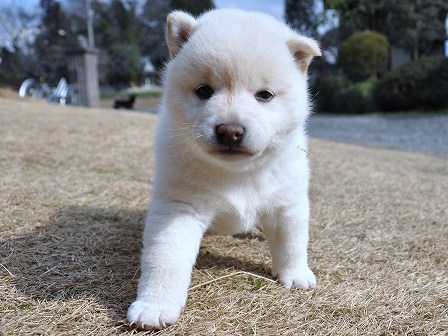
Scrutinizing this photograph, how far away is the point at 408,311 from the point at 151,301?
121 cm

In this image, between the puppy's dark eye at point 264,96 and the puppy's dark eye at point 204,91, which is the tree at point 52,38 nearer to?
the puppy's dark eye at point 204,91

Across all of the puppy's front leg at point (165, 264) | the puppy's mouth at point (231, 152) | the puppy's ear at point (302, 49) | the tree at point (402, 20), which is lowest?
the puppy's front leg at point (165, 264)

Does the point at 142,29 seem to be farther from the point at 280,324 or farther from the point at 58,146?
the point at 280,324

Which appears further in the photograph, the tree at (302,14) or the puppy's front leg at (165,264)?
the tree at (302,14)

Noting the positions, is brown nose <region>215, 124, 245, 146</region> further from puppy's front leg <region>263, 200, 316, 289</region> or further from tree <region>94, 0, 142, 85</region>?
tree <region>94, 0, 142, 85</region>

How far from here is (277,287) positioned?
2.27 meters

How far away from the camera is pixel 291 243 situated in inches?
91.0

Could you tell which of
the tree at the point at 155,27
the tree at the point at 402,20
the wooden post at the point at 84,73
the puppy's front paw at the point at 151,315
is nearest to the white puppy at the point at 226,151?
the puppy's front paw at the point at 151,315

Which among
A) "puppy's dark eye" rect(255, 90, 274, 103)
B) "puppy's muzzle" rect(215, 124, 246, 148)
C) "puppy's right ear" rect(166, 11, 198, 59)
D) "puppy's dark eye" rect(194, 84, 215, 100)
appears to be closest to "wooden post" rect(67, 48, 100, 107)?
"puppy's right ear" rect(166, 11, 198, 59)

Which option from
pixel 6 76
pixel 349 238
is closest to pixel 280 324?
pixel 349 238

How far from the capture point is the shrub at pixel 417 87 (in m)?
17.3

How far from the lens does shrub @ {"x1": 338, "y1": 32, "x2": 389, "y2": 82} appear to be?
2069 cm

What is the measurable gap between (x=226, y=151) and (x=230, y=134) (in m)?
0.10

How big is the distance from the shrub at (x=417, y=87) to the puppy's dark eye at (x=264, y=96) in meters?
17.2
